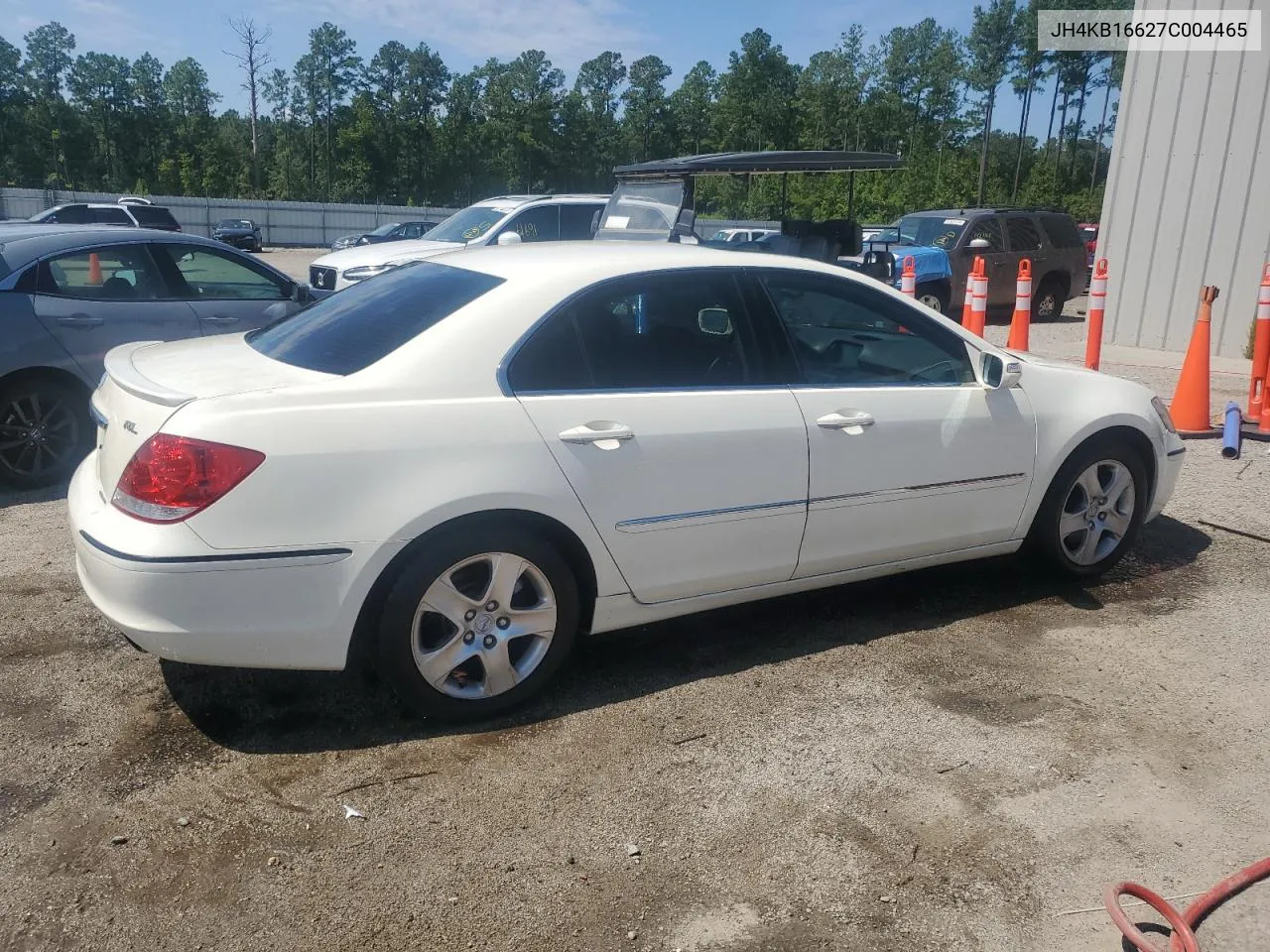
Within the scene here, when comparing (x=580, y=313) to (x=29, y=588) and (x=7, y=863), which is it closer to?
(x=7, y=863)

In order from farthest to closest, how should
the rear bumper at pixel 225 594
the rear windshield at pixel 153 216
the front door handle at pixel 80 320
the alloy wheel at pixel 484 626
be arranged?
the rear windshield at pixel 153 216, the front door handle at pixel 80 320, the alloy wheel at pixel 484 626, the rear bumper at pixel 225 594

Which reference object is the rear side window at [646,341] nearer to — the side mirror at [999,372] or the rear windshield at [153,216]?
the side mirror at [999,372]

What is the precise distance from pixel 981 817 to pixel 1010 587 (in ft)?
6.63

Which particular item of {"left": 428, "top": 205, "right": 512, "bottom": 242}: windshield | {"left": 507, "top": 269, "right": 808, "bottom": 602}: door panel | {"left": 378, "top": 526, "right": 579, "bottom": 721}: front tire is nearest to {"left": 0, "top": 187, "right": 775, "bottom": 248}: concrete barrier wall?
{"left": 428, "top": 205, "right": 512, "bottom": 242}: windshield

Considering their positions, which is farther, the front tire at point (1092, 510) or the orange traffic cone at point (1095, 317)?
the orange traffic cone at point (1095, 317)

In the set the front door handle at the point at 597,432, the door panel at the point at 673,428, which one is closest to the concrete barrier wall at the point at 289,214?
A: the door panel at the point at 673,428

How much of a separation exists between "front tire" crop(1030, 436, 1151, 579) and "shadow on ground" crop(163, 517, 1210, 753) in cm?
15

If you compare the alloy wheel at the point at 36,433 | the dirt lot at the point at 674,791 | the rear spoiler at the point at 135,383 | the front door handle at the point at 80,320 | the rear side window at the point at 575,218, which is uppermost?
the rear side window at the point at 575,218

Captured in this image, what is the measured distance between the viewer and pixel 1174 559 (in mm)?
5258

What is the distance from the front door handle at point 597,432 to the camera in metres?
3.40

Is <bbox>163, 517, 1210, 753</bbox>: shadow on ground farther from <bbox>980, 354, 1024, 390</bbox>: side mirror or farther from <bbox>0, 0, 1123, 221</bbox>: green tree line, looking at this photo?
<bbox>0, 0, 1123, 221</bbox>: green tree line

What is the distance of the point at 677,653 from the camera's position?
13.4 feet

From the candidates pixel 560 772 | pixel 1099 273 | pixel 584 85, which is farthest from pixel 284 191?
pixel 560 772

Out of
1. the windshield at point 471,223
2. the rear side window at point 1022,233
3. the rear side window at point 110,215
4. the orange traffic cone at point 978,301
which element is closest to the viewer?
the orange traffic cone at point 978,301
